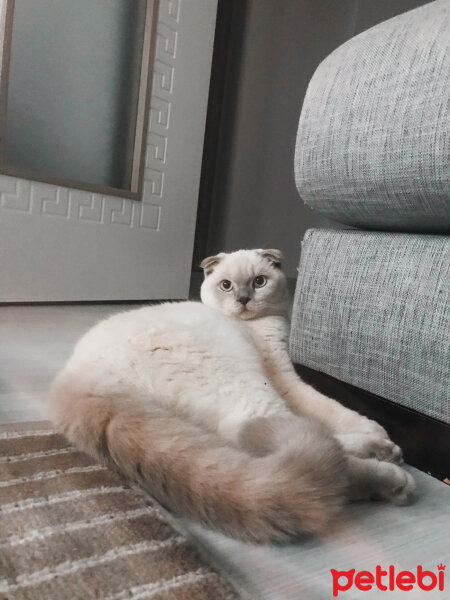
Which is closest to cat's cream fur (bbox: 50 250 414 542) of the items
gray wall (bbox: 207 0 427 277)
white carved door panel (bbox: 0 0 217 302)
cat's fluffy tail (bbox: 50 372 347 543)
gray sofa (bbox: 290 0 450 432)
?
cat's fluffy tail (bbox: 50 372 347 543)

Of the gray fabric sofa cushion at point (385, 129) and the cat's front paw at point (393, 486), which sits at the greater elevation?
the gray fabric sofa cushion at point (385, 129)

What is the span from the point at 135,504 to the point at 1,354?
0.93m

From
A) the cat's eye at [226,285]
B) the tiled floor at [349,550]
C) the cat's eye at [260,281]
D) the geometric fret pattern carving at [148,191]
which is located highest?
the geometric fret pattern carving at [148,191]

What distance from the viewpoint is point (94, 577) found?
508mm

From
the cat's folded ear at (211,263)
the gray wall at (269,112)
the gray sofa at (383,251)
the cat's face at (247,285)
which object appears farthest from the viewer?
the gray wall at (269,112)

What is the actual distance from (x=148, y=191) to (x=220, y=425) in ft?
6.61

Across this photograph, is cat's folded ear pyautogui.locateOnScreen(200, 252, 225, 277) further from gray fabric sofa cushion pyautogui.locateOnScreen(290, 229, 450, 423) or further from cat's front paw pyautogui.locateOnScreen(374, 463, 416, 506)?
cat's front paw pyautogui.locateOnScreen(374, 463, 416, 506)

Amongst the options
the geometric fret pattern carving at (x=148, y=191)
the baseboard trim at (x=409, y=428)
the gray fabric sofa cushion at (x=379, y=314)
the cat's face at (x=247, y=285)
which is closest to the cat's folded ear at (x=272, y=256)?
the cat's face at (x=247, y=285)

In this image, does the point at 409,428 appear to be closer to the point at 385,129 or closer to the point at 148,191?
the point at 385,129

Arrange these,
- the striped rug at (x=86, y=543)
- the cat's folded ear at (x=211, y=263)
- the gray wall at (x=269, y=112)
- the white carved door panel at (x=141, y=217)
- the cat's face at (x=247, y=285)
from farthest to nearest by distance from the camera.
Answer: the gray wall at (x=269, y=112) → the white carved door panel at (x=141, y=217) → the cat's folded ear at (x=211, y=263) → the cat's face at (x=247, y=285) → the striped rug at (x=86, y=543)

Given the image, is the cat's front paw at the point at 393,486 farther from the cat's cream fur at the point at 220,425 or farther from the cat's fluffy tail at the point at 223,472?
the cat's fluffy tail at the point at 223,472

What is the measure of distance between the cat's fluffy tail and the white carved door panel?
175 cm

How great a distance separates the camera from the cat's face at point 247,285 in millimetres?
1276

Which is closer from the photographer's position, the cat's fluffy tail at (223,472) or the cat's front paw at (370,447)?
the cat's fluffy tail at (223,472)
